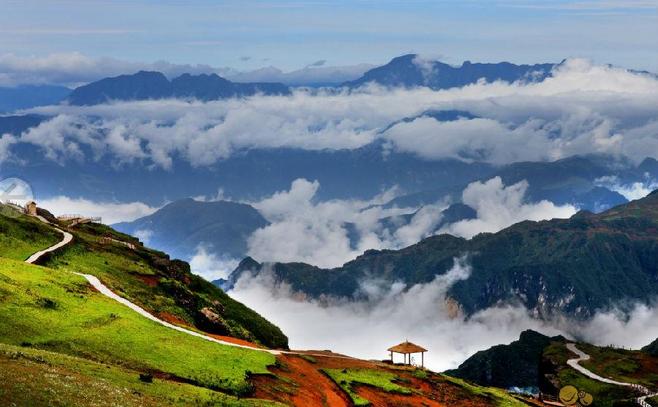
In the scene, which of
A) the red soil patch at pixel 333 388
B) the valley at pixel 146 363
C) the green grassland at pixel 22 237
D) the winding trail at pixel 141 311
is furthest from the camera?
the green grassland at pixel 22 237

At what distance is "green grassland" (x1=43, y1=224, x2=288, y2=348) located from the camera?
127875mm

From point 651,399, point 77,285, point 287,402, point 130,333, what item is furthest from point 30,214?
point 651,399

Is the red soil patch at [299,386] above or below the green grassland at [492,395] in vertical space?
below

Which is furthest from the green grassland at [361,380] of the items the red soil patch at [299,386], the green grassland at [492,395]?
the green grassland at [492,395]

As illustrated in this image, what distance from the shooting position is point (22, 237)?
479 ft

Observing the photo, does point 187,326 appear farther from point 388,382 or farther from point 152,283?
point 152,283

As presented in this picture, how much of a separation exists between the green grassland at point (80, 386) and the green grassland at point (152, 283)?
4416 cm

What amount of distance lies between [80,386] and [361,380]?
160ft

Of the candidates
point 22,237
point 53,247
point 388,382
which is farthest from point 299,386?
point 22,237

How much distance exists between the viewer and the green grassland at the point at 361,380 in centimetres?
10088

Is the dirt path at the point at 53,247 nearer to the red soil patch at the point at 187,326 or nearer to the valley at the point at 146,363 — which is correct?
the valley at the point at 146,363

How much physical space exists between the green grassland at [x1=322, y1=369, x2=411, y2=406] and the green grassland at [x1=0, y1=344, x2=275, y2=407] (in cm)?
2584

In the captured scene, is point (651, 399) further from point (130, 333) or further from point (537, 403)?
point (130, 333)

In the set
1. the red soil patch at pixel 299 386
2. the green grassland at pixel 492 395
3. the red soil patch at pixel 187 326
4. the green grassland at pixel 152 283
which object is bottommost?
the red soil patch at pixel 299 386
